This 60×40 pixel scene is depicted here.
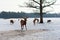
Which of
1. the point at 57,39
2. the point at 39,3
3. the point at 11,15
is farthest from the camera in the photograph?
the point at 11,15

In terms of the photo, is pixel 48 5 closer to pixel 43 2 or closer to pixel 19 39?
pixel 43 2

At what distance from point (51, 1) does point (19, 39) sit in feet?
104

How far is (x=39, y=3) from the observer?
43.8 meters

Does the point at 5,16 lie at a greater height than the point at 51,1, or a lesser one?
lesser

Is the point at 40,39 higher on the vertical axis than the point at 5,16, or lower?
higher

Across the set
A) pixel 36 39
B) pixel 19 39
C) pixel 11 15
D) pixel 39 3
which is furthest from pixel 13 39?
pixel 11 15

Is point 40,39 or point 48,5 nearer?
point 40,39

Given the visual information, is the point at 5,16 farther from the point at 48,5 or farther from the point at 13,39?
the point at 13,39

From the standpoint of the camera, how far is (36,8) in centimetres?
4409

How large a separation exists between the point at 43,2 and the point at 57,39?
103ft

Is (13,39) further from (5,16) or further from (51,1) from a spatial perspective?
(5,16)

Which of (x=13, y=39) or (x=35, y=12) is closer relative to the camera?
(x=13, y=39)

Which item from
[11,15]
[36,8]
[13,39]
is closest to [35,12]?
[36,8]

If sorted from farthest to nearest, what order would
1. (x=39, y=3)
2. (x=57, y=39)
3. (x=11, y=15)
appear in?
→ (x=11, y=15)
(x=39, y=3)
(x=57, y=39)
